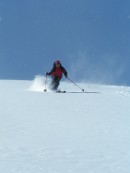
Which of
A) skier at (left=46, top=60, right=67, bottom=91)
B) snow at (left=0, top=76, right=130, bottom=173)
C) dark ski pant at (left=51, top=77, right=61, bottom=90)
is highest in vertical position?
skier at (left=46, top=60, right=67, bottom=91)

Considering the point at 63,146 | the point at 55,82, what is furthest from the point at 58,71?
the point at 63,146

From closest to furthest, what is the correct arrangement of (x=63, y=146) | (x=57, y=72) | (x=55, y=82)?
(x=63, y=146) → (x=57, y=72) → (x=55, y=82)

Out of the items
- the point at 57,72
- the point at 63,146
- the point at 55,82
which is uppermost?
the point at 57,72

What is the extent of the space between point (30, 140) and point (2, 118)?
8.99ft

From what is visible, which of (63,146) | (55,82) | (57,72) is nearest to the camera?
(63,146)

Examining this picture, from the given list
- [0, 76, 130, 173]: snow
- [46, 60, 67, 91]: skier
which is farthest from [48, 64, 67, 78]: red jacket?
[0, 76, 130, 173]: snow

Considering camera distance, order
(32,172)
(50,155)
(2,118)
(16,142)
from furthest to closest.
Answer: (2,118) → (16,142) → (50,155) → (32,172)

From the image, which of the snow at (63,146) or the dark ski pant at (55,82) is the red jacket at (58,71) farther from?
the snow at (63,146)

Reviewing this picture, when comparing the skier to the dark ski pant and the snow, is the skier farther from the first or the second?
the snow

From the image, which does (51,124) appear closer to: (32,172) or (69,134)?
(69,134)

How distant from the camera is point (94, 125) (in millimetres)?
7383

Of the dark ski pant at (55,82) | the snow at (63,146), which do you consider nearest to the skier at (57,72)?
the dark ski pant at (55,82)

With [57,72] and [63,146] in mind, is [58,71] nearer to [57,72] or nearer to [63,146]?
[57,72]

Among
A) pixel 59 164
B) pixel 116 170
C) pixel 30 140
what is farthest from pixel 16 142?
pixel 116 170
